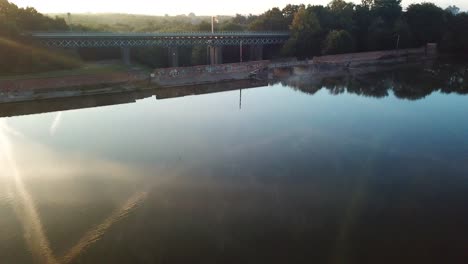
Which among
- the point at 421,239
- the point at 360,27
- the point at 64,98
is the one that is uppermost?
the point at 360,27

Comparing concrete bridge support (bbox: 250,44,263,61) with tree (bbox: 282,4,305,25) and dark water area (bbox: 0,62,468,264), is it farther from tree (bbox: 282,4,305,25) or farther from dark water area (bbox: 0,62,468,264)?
dark water area (bbox: 0,62,468,264)

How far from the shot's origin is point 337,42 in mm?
63156

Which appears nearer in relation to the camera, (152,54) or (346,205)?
(346,205)

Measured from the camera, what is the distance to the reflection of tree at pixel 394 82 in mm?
43000

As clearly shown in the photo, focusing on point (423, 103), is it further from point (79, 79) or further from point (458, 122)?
point (79, 79)

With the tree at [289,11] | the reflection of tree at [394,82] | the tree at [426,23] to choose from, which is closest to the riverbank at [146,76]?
the reflection of tree at [394,82]

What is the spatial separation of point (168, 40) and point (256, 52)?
20129 mm

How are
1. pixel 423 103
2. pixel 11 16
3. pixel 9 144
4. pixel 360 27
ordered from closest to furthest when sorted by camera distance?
pixel 9 144 < pixel 423 103 < pixel 11 16 < pixel 360 27

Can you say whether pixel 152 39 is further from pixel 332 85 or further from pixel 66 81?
pixel 332 85

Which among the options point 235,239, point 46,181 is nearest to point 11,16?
point 46,181

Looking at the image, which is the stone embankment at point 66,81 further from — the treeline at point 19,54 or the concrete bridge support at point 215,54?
the concrete bridge support at point 215,54

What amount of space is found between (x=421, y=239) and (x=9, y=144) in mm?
25791

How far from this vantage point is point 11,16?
49.7m

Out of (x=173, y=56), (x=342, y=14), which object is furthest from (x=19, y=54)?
(x=342, y=14)
